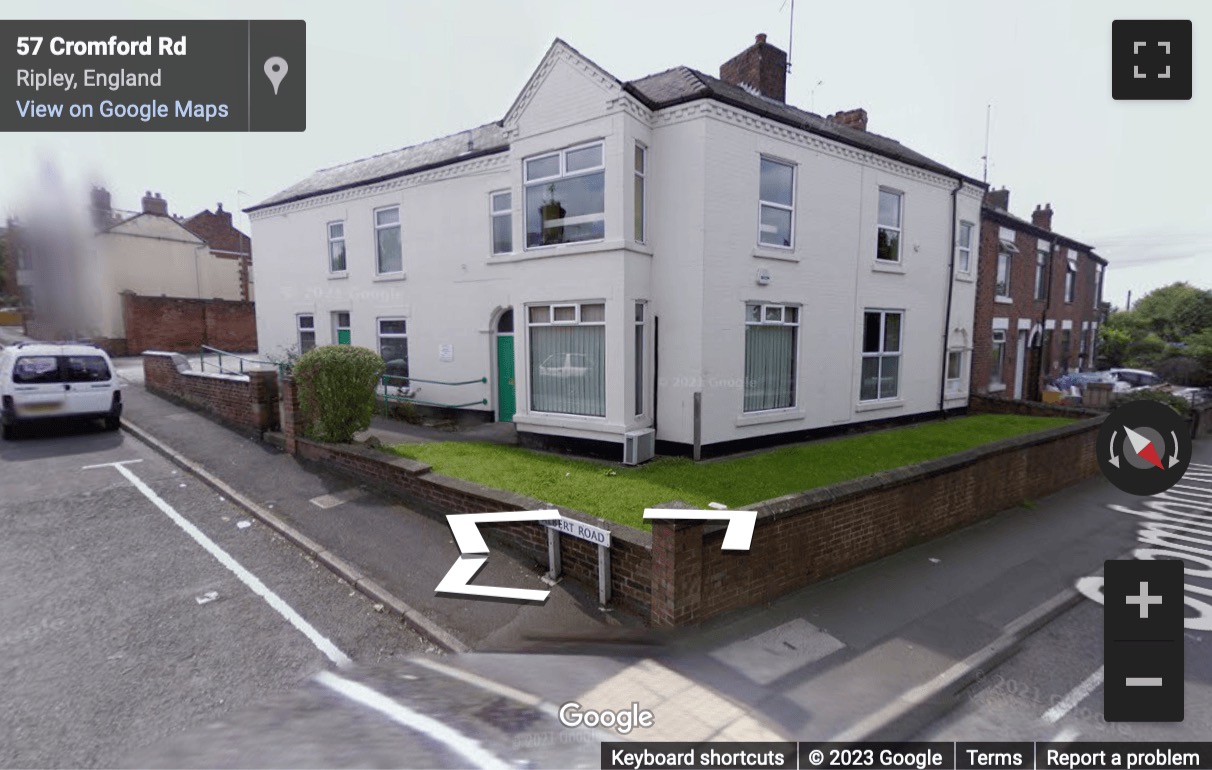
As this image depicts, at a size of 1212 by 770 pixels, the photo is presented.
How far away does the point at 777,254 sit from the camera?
33.6ft

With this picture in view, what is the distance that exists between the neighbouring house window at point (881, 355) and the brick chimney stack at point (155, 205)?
1271 inches

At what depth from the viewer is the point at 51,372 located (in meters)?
10.8

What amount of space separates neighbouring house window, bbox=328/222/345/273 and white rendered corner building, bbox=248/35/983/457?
4.24ft

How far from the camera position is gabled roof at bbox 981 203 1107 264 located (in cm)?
1551

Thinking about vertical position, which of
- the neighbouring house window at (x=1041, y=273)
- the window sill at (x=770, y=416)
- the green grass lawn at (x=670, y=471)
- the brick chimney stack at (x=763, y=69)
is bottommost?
the green grass lawn at (x=670, y=471)

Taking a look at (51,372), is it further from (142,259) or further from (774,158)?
(142,259)

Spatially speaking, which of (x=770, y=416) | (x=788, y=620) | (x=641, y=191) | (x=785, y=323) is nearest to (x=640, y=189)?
(x=641, y=191)

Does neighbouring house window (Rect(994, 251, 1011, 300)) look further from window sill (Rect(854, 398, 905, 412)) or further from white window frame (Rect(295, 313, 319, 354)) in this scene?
white window frame (Rect(295, 313, 319, 354))

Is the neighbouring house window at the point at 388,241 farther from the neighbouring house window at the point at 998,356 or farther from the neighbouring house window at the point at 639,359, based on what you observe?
the neighbouring house window at the point at 998,356

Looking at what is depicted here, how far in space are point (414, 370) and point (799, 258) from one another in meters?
9.50

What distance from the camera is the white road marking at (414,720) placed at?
3.04 m

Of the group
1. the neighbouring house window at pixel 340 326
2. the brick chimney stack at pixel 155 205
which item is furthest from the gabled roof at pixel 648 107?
the brick chimney stack at pixel 155 205

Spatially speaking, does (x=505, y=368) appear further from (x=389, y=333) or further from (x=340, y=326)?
(x=340, y=326)

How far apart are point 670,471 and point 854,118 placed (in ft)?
38.0
